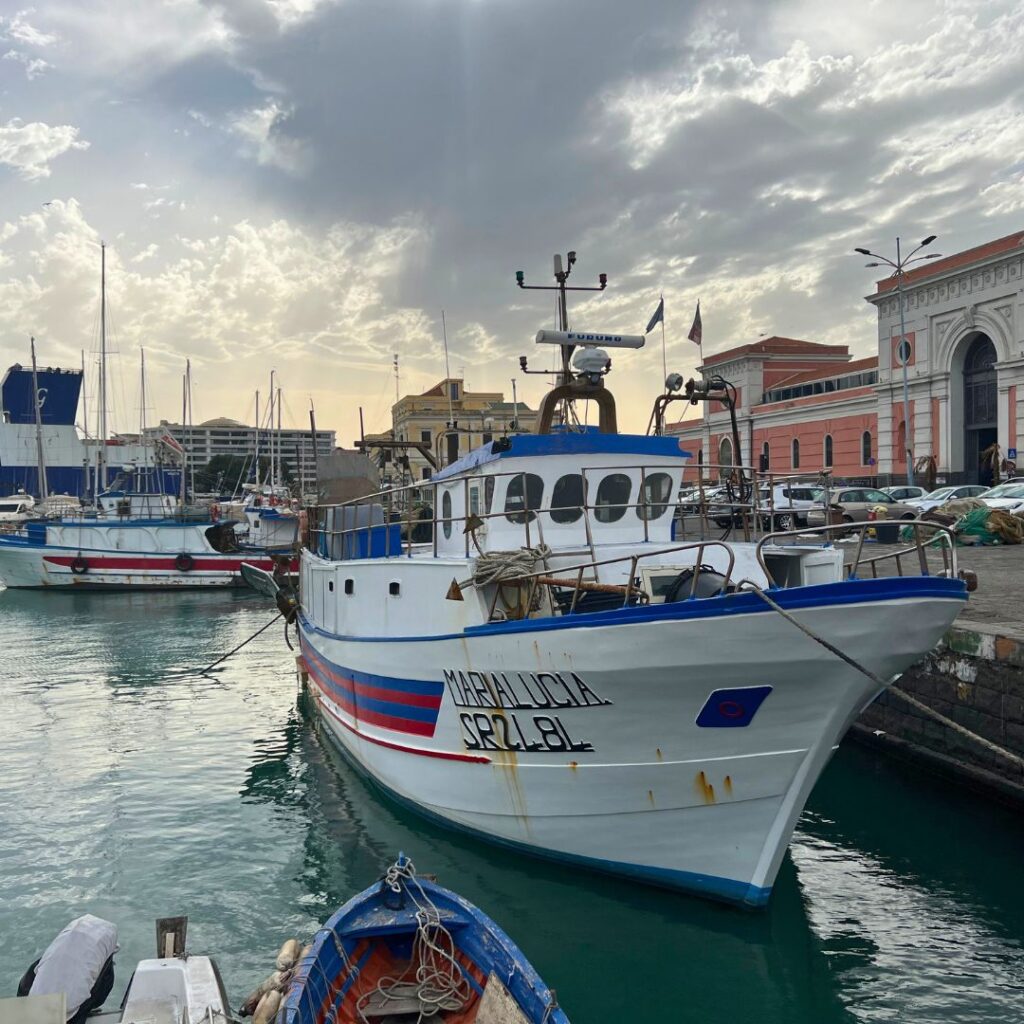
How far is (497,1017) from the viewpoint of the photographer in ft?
17.3

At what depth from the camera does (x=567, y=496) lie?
9.38 m

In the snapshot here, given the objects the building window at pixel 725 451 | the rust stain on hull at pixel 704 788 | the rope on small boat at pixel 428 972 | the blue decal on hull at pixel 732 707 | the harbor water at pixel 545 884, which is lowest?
the harbor water at pixel 545 884

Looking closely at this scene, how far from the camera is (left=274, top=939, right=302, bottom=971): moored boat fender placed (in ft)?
21.0

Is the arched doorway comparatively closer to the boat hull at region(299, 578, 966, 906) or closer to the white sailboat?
the white sailboat

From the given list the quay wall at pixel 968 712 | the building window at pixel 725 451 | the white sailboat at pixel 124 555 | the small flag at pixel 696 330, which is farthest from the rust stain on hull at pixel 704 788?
the building window at pixel 725 451

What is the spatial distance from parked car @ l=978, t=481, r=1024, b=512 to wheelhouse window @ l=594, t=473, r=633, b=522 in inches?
805

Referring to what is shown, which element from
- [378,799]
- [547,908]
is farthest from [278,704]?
[547,908]

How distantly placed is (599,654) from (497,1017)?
267cm

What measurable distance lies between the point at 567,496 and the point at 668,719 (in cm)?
304

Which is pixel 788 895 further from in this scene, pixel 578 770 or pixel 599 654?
pixel 599 654

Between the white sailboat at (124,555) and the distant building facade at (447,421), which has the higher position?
the distant building facade at (447,421)

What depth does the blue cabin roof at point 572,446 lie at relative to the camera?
29.8 feet

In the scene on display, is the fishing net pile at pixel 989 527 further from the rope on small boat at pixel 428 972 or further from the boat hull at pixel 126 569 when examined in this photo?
the boat hull at pixel 126 569

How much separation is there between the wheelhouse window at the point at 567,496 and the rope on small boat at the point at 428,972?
4290 millimetres
